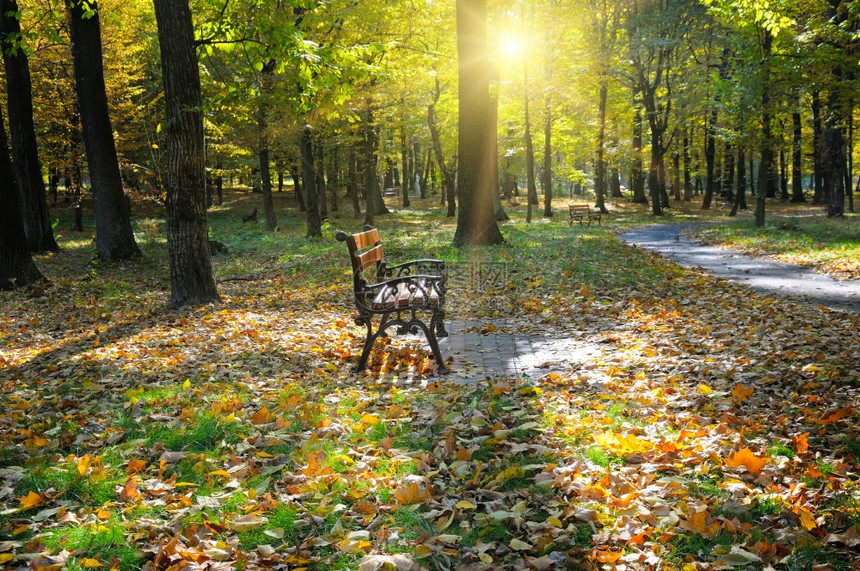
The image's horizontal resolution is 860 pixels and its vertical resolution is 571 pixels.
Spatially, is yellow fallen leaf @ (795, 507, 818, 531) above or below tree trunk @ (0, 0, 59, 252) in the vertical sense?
below

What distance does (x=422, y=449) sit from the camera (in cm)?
379

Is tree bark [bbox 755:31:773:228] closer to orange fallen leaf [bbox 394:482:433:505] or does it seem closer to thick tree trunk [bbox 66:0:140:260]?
thick tree trunk [bbox 66:0:140:260]

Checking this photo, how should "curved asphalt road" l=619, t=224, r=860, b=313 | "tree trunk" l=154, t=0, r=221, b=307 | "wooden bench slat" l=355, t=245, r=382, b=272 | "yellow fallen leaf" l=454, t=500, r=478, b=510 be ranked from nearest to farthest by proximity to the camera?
"yellow fallen leaf" l=454, t=500, r=478, b=510 < "wooden bench slat" l=355, t=245, r=382, b=272 < "tree trunk" l=154, t=0, r=221, b=307 < "curved asphalt road" l=619, t=224, r=860, b=313

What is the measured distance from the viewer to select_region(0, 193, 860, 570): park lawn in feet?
8.79

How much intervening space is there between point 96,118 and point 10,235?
157 inches

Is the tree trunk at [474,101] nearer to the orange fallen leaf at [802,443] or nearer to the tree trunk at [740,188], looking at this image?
the orange fallen leaf at [802,443]

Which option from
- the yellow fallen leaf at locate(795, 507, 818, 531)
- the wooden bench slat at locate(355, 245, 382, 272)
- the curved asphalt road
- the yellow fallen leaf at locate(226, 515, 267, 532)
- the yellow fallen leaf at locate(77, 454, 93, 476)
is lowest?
the yellow fallen leaf at locate(795, 507, 818, 531)

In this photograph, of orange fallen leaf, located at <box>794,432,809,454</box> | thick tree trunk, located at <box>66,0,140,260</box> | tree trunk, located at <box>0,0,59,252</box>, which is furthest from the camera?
tree trunk, located at <box>0,0,59,252</box>

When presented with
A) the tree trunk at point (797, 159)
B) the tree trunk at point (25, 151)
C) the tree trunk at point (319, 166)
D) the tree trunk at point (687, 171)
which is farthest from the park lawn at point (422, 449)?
the tree trunk at point (687, 171)

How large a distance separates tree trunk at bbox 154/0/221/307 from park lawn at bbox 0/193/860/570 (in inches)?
42.2

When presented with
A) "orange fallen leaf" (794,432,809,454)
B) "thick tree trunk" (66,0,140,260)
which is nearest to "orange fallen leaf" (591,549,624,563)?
"orange fallen leaf" (794,432,809,454)

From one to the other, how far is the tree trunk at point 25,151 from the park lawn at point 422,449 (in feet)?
31.0

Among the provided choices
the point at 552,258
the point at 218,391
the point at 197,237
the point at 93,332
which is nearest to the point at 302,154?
the point at 552,258

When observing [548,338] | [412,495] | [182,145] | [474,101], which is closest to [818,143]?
[474,101]
